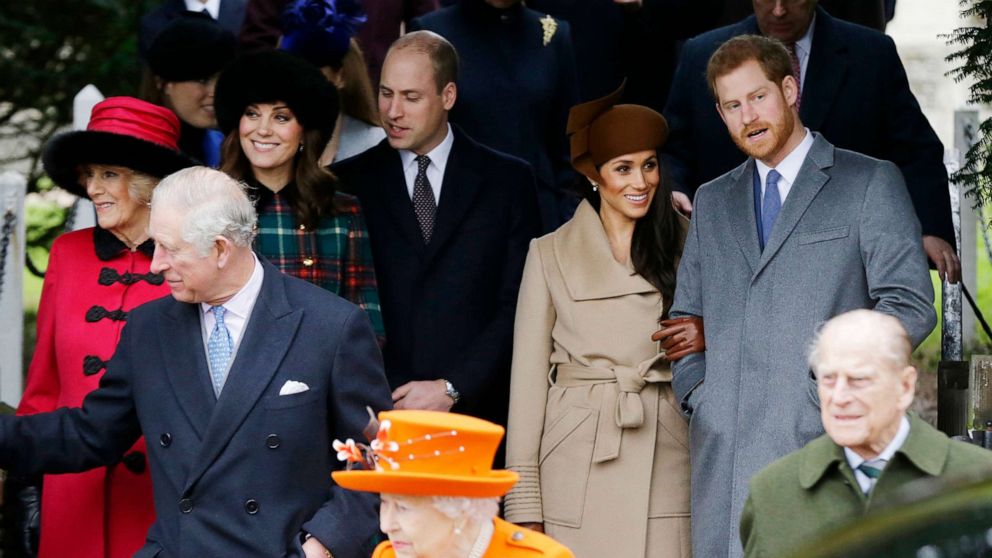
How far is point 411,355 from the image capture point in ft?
18.3

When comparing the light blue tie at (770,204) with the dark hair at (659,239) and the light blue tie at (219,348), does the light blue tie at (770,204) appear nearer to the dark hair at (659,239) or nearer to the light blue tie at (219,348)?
the dark hair at (659,239)

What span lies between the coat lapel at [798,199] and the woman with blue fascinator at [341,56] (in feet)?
6.83

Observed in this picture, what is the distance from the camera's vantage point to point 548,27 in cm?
640

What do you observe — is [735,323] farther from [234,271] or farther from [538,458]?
[234,271]

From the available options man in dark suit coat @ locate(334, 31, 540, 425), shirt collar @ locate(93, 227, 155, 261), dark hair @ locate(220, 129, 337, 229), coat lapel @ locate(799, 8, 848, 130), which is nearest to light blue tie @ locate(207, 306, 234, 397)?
shirt collar @ locate(93, 227, 155, 261)

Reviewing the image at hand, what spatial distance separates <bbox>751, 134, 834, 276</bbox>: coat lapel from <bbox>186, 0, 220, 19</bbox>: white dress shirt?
332cm

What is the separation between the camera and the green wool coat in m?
3.37

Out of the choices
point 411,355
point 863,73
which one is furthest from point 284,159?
point 863,73

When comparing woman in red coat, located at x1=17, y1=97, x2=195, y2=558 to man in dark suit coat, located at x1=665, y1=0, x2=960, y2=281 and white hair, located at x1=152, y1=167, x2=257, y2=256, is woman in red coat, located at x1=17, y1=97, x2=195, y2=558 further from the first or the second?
man in dark suit coat, located at x1=665, y1=0, x2=960, y2=281

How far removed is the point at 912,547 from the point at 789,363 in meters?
3.15

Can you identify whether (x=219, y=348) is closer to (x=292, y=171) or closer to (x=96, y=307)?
(x=96, y=307)

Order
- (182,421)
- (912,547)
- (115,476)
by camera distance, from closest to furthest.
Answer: (912,547)
(182,421)
(115,476)

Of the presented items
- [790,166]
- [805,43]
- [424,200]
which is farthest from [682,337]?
[805,43]

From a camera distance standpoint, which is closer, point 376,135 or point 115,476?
point 115,476
